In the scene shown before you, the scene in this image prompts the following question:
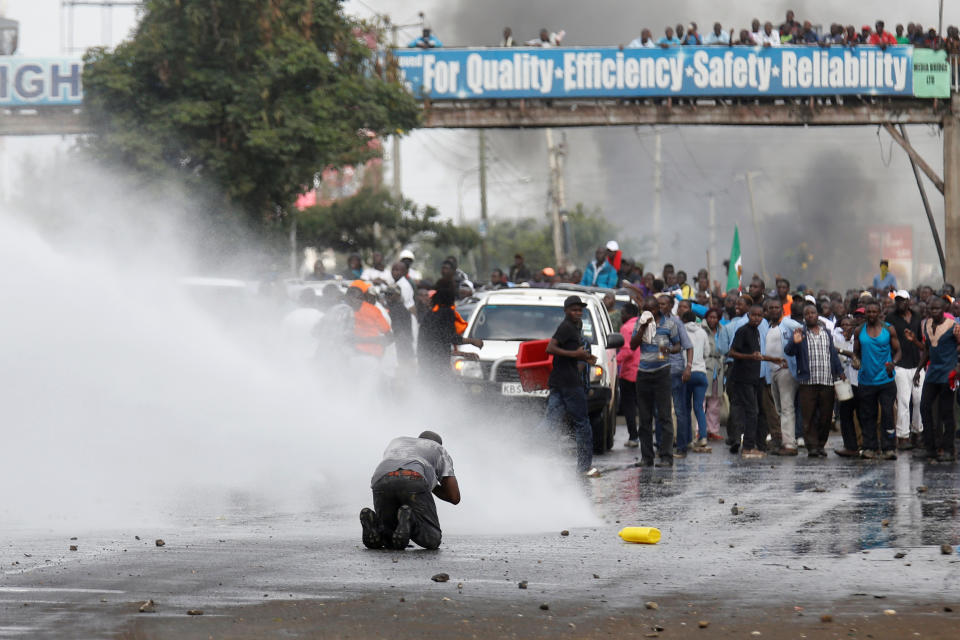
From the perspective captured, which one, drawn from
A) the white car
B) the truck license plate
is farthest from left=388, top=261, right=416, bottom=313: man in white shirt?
the truck license plate

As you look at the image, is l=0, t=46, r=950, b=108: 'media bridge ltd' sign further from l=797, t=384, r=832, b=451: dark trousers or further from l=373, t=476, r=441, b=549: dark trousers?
l=373, t=476, r=441, b=549: dark trousers

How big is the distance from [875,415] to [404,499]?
9855mm

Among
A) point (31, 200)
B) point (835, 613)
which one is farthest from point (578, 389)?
point (31, 200)

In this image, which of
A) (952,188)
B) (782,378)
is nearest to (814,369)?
(782,378)

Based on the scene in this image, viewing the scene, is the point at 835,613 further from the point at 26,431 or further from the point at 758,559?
the point at 26,431

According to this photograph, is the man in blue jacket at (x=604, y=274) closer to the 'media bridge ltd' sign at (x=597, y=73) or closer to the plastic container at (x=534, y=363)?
the 'media bridge ltd' sign at (x=597, y=73)

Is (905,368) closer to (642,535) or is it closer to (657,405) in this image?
(657,405)

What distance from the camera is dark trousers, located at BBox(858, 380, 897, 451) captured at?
17688 millimetres

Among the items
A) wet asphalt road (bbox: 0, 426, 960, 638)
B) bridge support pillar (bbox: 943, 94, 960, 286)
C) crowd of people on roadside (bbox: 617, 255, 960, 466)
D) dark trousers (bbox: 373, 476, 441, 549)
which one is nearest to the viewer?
wet asphalt road (bbox: 0, 426, 960, 638)

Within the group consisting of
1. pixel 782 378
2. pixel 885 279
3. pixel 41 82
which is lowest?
pixel 782 378

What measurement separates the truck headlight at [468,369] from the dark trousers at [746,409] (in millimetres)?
3076

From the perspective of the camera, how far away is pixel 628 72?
99.6 feet

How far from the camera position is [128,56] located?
28.7 meters

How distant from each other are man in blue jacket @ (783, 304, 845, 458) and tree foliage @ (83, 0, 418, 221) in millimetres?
12449
